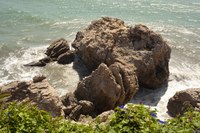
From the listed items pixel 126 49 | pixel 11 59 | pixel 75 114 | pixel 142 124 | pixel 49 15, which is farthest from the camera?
pixel 49 15

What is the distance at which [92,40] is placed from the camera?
18.5 m

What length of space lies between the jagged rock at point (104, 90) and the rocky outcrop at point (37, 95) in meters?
1.94

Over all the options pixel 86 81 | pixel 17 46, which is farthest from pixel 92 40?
pixel 17 46

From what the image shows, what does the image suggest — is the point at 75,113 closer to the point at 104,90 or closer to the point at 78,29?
the point at 104,90

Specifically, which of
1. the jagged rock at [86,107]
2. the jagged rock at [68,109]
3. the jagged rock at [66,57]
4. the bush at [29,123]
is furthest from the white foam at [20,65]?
the bush at [29,123]

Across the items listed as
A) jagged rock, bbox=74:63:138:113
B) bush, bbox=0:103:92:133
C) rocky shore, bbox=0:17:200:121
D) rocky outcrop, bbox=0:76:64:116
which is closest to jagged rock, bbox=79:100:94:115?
rocky shore, bbox=0:17:200:121

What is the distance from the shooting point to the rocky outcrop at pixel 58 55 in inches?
783

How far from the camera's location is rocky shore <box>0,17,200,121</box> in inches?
518

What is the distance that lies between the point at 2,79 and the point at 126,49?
6786mm

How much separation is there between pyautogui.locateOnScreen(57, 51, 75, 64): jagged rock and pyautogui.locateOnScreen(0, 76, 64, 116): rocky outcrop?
636 centimetres

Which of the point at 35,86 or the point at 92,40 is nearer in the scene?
the point at 35,86

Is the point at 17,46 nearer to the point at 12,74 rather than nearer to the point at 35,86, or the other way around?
the point at 12,74

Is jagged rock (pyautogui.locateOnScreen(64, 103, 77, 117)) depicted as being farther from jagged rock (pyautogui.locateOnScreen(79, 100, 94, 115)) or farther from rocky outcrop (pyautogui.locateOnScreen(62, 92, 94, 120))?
jagged rock (pyautogui.locateOnScreen(79, 100, 94, 115))

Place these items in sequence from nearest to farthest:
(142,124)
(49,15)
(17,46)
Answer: (142,124), (17,46), (49,15)
